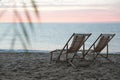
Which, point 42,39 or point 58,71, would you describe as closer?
point 58,71

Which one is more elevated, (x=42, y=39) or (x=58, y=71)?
(x=58, y=71)

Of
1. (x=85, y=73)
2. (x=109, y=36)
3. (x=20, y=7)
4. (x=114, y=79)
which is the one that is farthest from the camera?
(x=109, y=36)

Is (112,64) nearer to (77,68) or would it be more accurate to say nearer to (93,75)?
(77,68)

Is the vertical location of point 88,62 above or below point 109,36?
below

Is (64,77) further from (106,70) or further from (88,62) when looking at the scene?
(88,62)

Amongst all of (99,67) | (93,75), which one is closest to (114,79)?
(93,75)

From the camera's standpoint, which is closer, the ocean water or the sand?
the ocean water

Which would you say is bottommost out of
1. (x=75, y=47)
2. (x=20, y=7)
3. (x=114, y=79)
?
(x=114, y=79)

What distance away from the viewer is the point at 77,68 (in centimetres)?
745

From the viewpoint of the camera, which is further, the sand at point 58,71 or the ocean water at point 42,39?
the sand at point 58,71

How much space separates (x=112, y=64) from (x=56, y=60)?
4.48 ft

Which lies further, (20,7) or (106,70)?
(106,70)

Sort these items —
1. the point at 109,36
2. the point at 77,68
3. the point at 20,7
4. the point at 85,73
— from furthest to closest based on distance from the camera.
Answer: the point at 109,36 → the point at 77,68 → the point at 85,73 → the point at 20,7

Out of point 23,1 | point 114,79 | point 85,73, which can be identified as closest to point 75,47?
point 85,73
